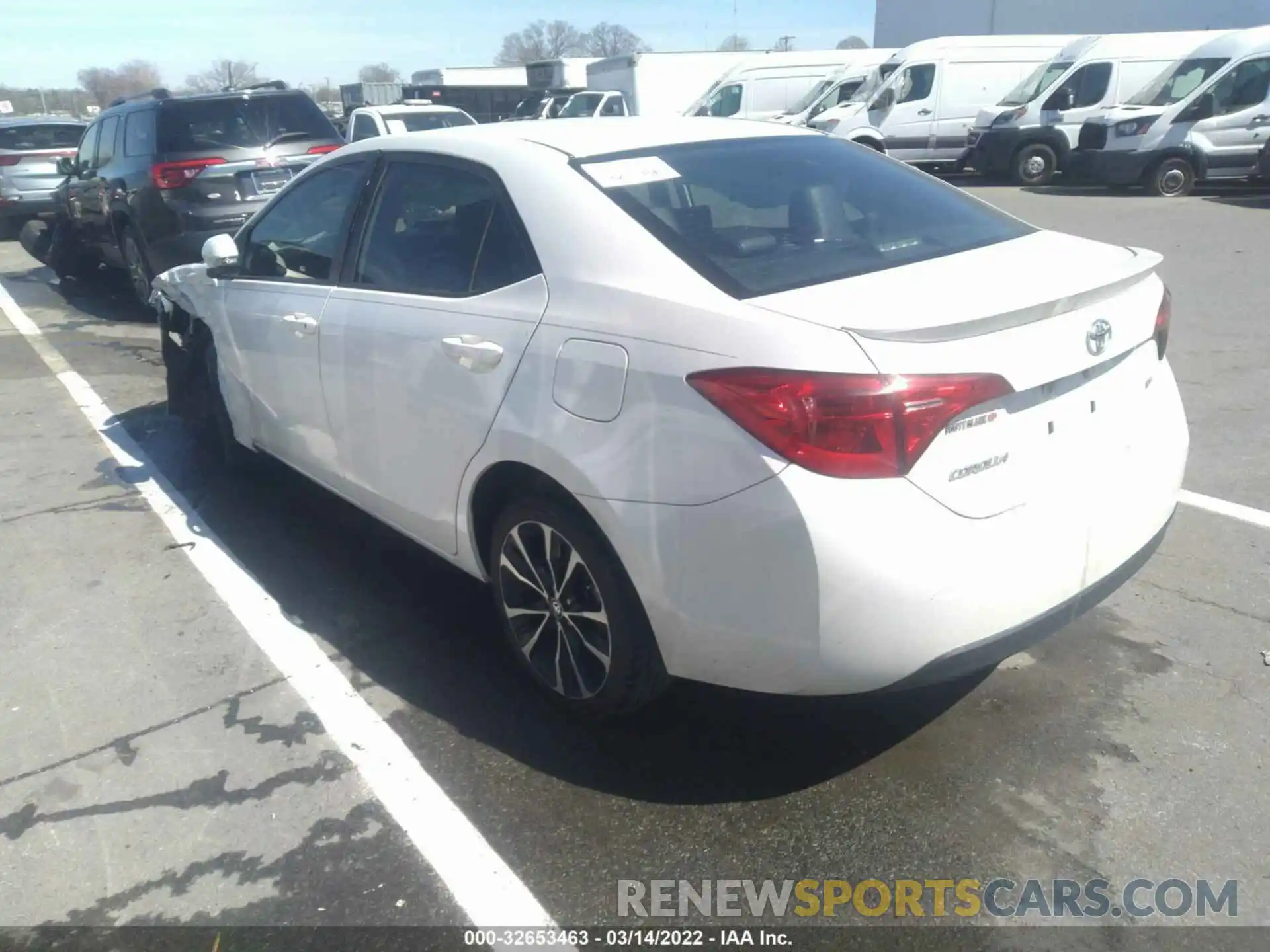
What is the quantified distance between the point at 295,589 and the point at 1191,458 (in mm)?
4272

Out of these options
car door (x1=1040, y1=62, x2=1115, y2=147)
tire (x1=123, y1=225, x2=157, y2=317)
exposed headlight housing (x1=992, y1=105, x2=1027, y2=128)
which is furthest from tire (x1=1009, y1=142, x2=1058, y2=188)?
tire (x1=123, y1=225, x2=157, y2=317)

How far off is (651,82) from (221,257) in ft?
86.5

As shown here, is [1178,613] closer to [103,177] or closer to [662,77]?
[103,177]

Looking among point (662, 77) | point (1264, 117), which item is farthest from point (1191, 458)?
point (662, 77)

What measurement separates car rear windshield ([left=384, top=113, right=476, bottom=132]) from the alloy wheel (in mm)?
16582

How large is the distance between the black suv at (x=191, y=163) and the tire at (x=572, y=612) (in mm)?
6666

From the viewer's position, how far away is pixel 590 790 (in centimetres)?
291

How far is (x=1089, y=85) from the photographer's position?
18.6 metres

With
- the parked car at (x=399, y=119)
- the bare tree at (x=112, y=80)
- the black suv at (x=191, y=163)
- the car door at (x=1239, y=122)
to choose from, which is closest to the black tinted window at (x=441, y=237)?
the black suv at (x=191, y=163)

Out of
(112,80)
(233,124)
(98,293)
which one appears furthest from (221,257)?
(112,80)

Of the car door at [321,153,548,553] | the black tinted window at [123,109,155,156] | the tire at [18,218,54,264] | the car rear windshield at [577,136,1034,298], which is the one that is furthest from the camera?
the tire at [18,218,54,264]

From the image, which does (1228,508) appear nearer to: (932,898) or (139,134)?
(932,898)

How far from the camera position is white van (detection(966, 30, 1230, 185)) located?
1836 centimetres

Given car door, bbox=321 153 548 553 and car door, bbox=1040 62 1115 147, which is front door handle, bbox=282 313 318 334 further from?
car door, bbox=1040 62 1115 147
